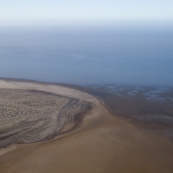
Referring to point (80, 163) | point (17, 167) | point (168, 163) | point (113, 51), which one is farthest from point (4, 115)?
point (113, 51)

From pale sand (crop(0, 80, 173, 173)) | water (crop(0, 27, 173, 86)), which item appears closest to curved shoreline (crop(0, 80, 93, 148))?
pale sand (crop(0, 80, 173, 173))

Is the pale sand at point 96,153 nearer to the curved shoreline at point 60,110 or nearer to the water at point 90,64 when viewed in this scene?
the curved shoreline at point 60,110

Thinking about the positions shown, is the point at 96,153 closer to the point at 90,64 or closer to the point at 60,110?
the point at 60,110

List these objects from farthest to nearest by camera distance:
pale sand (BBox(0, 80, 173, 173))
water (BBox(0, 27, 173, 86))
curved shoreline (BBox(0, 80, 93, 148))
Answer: water (BBox(0, 27, 173, 86))
curved shoreline (BBox(0, 80, 93, 148))
pale sand (BBox(0, 80, 173, 173))

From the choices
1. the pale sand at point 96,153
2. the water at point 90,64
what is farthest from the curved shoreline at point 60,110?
the water at point 90,64

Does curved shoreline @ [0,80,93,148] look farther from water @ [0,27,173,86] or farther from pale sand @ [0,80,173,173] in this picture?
water @ [0,27,173,86]

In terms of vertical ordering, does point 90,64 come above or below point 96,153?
above

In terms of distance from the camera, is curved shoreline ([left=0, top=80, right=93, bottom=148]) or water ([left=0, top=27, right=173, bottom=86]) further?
water ([left=0, top=27, right=173, bottom=86])

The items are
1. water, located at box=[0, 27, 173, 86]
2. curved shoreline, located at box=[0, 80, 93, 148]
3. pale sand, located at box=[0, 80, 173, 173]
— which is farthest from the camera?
water, located at box=[0, 27, 173, 86]

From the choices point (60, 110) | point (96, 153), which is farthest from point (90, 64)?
point (96, 153)
